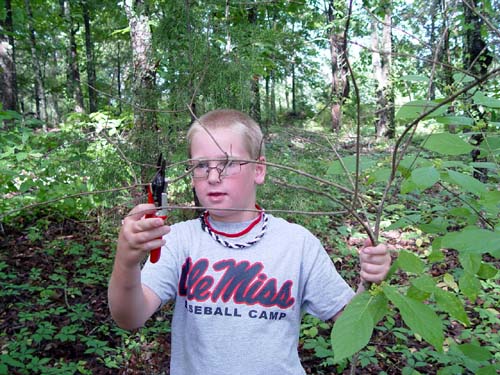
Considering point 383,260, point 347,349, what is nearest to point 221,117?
point 383,260

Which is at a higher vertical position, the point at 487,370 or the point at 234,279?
the point at 234,279

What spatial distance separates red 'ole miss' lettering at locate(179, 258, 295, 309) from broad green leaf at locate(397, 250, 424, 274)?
696mm

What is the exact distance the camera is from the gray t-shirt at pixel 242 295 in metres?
1.42

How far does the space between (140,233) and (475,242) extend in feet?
2.80

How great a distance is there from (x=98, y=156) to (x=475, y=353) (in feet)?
9.94

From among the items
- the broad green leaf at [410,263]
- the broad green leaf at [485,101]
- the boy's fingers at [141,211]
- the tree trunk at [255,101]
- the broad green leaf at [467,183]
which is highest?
the tree trunk at [255,101]

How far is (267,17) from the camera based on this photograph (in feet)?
15.8

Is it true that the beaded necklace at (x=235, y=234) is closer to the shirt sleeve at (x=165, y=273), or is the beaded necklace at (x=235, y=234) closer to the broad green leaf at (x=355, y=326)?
the shirt sleeve at (x=165, y=273)

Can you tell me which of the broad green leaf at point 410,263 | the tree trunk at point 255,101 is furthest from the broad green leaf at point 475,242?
the tree trunk at point 255,101

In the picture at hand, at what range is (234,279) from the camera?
149cm

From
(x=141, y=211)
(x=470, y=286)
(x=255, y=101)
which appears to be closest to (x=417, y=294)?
(x=470, y=286)

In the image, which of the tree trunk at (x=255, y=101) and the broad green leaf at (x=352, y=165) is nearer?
the broad green leaf at (x=352, y=165)

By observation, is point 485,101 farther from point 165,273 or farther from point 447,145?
point 165,273

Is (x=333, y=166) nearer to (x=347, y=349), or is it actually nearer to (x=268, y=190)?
(x=347, y=349)
